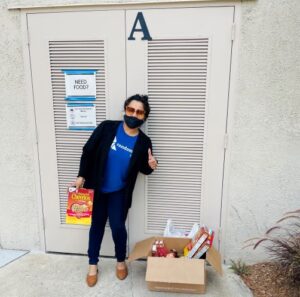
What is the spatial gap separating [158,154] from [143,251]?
3.00 ft

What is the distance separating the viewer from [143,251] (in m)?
2.85

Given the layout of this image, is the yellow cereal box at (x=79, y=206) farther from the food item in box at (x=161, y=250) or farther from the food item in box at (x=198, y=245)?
the food item in box at (x=198, y=245)

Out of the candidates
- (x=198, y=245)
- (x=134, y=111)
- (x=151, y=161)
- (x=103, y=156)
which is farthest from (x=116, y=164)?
(x=198, y=245)

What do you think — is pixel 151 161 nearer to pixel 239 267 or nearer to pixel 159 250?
pixel 159 250

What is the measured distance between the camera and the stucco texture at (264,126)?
8.59ft

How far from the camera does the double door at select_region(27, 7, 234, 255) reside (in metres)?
2.71

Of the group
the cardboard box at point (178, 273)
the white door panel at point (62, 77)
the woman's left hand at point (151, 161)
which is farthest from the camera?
the white door panel at point (62, 77)

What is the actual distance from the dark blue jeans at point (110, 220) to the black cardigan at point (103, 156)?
0.08 metres

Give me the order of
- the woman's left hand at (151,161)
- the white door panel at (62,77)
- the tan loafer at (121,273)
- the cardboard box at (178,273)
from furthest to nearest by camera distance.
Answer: the tan loafer at (121,273) < the white door panel at (62,77) < the woman's left hand at (151,161) < the cardboard box at (178,273)

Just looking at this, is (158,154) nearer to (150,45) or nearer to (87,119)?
(87,119)

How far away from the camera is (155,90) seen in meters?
2.84

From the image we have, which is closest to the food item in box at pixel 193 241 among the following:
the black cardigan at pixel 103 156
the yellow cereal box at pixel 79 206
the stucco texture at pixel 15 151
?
the black cardigan at pixel 103 156

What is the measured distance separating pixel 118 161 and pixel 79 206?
677 millimetres

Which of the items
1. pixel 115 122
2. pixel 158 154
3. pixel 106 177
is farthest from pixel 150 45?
pixel 106 177
